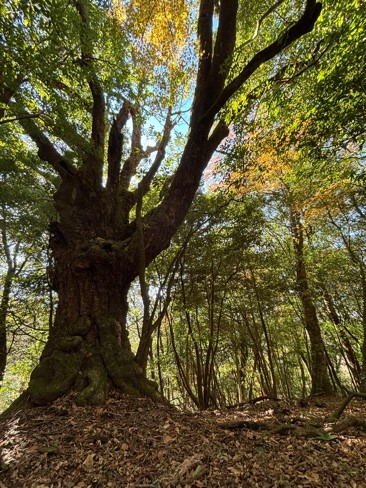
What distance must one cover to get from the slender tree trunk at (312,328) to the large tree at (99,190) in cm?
443

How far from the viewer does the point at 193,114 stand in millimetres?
4211

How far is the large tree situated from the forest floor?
472 millimetres

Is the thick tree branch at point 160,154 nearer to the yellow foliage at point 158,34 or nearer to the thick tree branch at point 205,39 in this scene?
the yellow foliage at point 158,34

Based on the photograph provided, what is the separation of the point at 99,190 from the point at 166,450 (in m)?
3.96

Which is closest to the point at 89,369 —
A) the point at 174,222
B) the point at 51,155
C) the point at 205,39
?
the point at 174,222

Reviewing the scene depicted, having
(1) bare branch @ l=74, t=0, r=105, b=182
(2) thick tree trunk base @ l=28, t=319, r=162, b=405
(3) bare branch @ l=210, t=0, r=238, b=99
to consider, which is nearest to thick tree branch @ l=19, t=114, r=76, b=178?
(1) bare branch @ l=74, t=0, r=105, b=182

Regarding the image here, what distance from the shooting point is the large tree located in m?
3.16

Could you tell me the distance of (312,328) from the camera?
22.4 feet

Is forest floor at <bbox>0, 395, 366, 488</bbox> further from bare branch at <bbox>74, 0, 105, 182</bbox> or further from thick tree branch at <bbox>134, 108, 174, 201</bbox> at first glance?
bare branch at <bbox>74, 0, 105, 182</bbox>

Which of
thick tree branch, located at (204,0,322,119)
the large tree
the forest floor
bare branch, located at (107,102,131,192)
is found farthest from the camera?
bare branch, located at (107,102,131,192)

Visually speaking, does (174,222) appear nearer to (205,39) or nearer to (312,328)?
(205,39)

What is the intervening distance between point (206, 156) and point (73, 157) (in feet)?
11.1

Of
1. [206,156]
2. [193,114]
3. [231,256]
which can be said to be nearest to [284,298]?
[231,256]

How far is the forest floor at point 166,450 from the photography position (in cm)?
187
